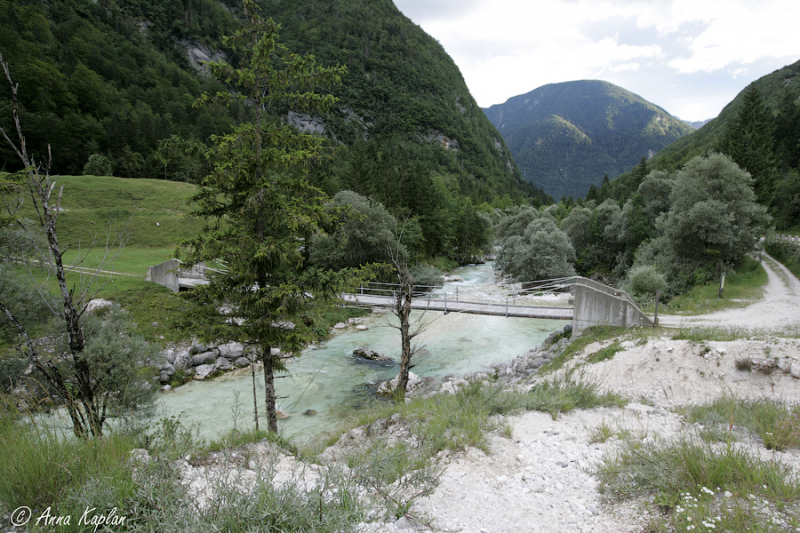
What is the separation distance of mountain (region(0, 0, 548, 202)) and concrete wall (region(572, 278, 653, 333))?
10952 mm

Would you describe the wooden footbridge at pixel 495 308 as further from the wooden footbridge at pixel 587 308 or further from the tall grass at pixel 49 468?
the tall grass at pixel 49 468

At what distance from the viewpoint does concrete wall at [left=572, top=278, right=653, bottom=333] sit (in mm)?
11278

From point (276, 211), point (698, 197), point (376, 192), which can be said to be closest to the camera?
point (276, 211)

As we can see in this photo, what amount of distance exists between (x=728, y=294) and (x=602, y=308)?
357 inches

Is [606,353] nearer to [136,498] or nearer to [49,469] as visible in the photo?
[136,498]

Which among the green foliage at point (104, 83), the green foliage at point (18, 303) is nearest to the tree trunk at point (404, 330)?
the green foliage at point (18, 303)

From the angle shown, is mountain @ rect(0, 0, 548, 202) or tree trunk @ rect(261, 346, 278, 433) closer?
tree trunk @ rect(261, 346, 278, 433)

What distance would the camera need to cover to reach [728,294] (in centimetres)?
1579

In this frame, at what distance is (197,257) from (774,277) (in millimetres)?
28356

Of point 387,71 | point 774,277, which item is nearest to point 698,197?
point 774,277

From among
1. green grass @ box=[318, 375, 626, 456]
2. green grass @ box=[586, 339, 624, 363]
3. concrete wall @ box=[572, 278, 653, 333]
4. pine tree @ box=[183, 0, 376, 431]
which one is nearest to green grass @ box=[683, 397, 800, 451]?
green grass @ box=[318, 375, 626, 456]

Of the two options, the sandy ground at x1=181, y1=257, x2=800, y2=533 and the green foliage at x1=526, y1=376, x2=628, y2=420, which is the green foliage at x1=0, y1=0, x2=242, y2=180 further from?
the green foliage at x1=526, y1=376, x2=628, y2=420

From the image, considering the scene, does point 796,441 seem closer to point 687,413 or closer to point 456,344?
point 687,413

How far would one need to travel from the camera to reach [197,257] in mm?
7074
